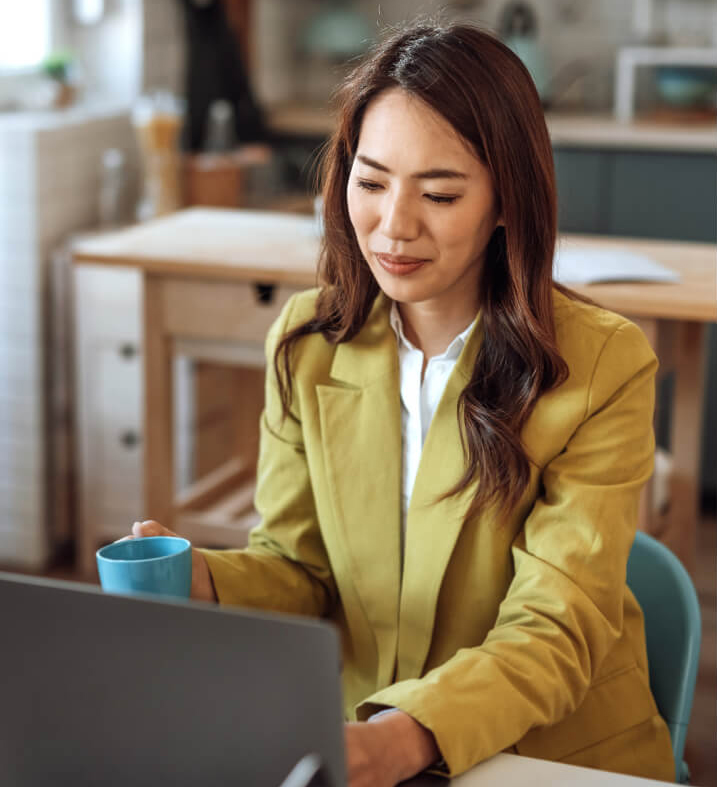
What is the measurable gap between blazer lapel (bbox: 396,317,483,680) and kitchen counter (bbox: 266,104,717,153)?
2.25 m

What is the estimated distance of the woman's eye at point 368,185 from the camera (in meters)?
1.16

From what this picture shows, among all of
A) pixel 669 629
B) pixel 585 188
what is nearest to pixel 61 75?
pixel 585 188

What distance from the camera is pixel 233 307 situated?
2.36 m

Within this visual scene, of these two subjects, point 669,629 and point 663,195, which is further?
point 663,195

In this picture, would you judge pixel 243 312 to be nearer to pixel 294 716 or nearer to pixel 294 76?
pixel 294 716

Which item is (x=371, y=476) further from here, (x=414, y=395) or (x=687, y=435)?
(x=687, y=435)

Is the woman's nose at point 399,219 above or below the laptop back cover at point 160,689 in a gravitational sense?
above

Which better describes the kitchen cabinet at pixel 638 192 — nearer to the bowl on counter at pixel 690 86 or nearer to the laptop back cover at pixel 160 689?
the bowl on counter at pixel 690 86

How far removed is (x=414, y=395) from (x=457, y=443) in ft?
0.35

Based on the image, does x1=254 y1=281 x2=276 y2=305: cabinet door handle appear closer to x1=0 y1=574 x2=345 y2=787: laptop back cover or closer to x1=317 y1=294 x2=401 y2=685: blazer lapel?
x1=317 y1=294 x2=401 y2=685: blazer lapel

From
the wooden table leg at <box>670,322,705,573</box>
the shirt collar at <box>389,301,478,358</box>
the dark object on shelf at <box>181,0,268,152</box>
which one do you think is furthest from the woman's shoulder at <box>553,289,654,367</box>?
the dark object on shelf at <box>181,0,268,152</box>

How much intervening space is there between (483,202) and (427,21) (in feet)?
0.75

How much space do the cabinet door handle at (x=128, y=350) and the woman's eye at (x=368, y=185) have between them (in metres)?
1.84

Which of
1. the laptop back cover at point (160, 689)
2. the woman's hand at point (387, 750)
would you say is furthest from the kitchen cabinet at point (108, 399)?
the laptop back cover at point (160, 689)
